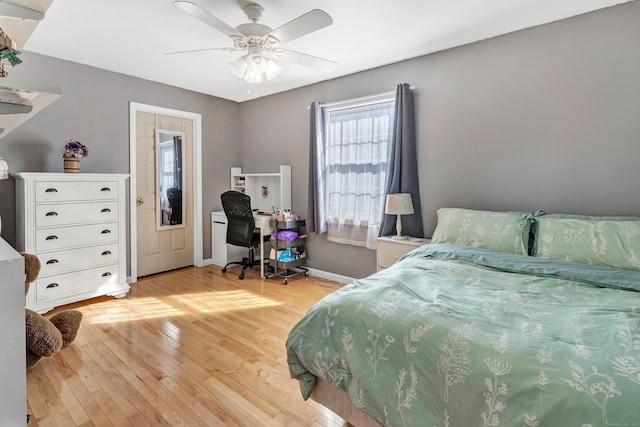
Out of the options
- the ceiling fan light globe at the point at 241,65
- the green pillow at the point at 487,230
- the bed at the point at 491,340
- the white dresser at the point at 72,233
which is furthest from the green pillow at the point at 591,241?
the white dresser at the point at 72,233

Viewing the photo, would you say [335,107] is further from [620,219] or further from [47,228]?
[47,228]

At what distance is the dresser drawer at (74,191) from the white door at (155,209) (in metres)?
0.73

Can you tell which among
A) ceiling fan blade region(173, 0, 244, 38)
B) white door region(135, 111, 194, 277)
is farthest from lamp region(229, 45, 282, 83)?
white door region(135, 111, 194, 277)

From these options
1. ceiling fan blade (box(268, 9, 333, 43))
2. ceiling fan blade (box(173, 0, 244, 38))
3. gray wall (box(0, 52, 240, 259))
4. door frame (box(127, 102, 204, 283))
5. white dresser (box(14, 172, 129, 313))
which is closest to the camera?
ceiling fan blade (box(173, 0, 244, 38))

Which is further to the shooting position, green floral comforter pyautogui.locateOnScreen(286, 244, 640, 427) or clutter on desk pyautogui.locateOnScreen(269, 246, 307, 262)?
clutter on desk pyautogui.locateOnScreen(269, 246, 307, 262)

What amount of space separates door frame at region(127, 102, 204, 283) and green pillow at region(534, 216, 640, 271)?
3.97 meters

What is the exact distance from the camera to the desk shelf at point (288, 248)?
13.3ft

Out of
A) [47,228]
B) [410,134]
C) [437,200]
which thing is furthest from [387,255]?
[47,228]

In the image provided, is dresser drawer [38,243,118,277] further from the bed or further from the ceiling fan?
the bed

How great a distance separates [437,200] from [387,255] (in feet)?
2.39

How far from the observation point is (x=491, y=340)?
113 centimetres

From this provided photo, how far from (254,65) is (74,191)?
6.86 feet

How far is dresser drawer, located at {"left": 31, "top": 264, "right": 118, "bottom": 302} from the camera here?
2.91 meters

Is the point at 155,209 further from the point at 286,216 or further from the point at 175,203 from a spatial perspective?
the point at 286,216
